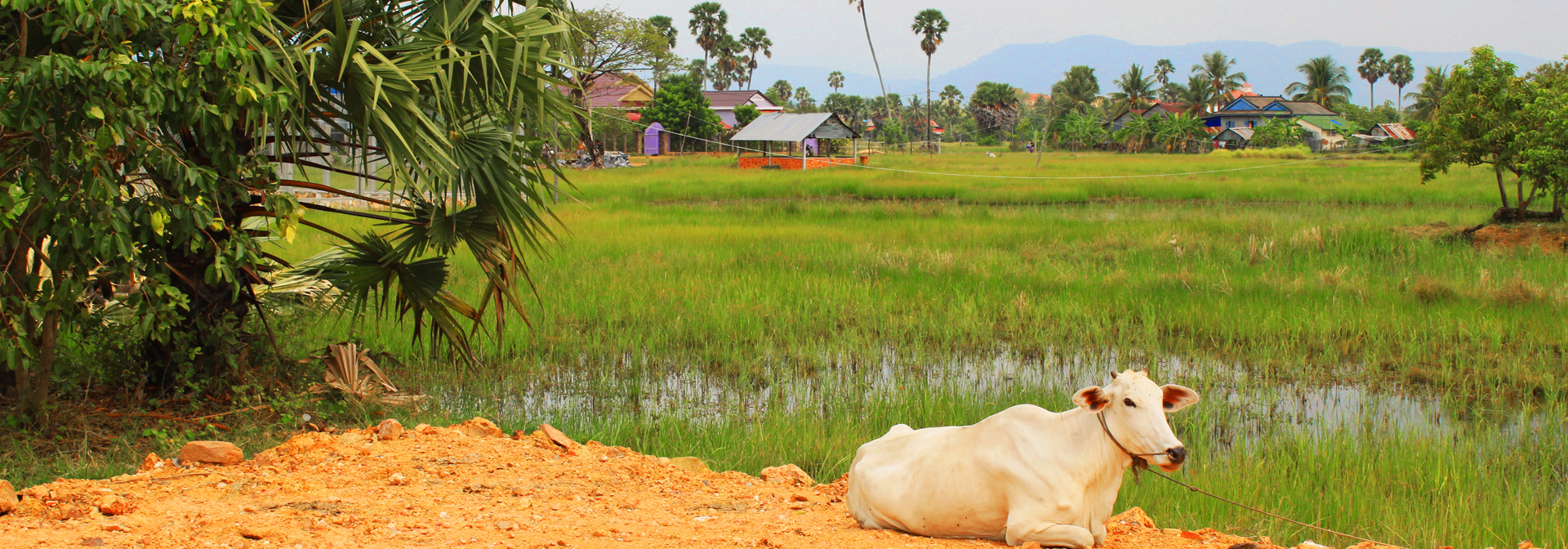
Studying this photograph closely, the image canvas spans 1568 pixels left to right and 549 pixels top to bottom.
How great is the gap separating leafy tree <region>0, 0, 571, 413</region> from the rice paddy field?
2.31 feet

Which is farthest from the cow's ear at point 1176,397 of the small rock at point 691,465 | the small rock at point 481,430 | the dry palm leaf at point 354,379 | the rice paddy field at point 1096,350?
the dry palm leaf at point 354,379

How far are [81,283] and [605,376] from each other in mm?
3450

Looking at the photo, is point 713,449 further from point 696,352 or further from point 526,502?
point 696,352

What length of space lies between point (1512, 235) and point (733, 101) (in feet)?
164

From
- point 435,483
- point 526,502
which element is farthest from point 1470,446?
point 435,483

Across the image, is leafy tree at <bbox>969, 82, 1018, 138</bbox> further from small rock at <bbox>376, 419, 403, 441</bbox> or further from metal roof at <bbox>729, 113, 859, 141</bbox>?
small rock at <bbox>376, 419, 403, 441</bbox>

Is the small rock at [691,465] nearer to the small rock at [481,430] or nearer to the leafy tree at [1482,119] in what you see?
the small rock at [481,430]

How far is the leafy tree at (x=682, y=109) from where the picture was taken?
1721 inches

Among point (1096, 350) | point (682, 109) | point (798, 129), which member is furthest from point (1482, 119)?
point (682, 109)

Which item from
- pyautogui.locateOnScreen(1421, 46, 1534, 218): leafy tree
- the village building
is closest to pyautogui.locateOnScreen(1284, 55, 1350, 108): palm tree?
the village building

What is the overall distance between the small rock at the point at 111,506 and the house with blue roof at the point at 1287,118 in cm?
6061

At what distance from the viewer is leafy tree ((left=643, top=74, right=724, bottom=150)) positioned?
43.7m

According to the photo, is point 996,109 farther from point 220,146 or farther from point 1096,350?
point 220,146

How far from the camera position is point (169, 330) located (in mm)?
5219
